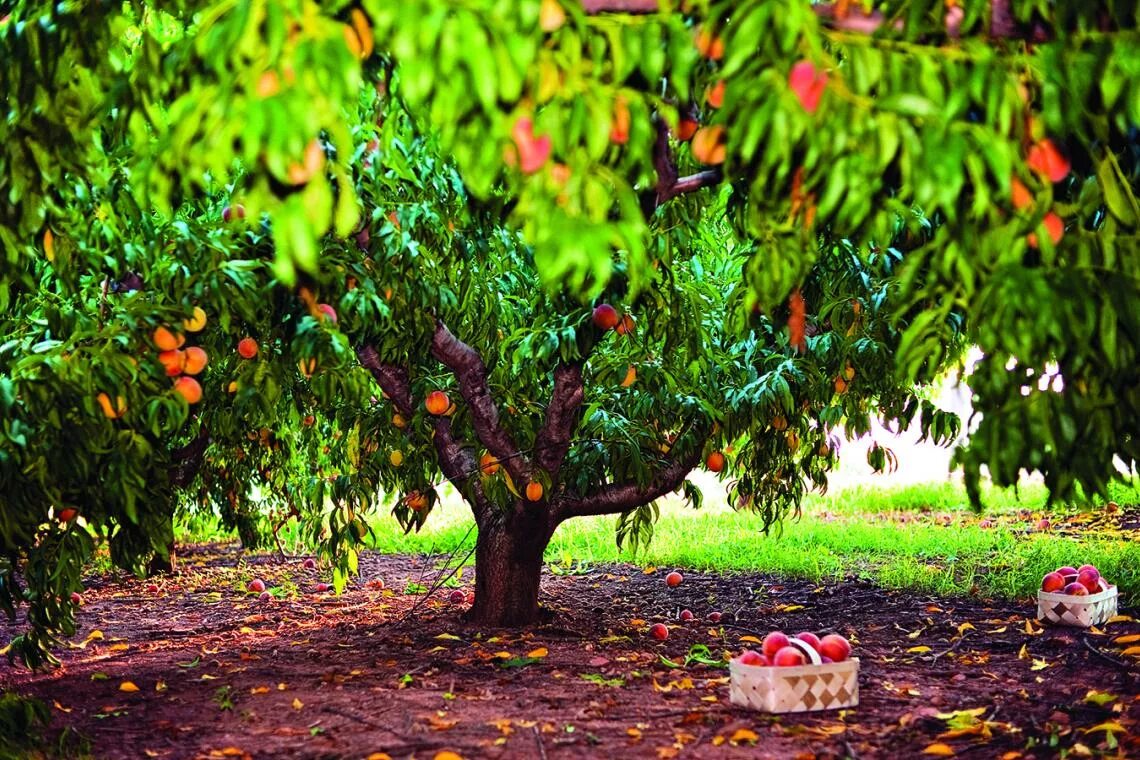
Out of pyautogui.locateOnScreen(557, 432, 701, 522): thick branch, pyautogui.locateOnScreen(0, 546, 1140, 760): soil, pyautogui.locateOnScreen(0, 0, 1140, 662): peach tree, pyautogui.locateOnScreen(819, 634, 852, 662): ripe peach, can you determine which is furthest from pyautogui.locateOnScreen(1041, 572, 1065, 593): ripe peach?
pyautogui.locateOnScreen(819, 634, 852, 662): ripe peach

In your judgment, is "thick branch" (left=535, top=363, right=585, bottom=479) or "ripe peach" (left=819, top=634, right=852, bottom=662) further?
"thick branch" (left=535, top=363, right=585, bottom=479)

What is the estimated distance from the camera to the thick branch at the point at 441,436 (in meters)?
5.78

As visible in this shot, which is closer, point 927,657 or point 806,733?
point 806,733

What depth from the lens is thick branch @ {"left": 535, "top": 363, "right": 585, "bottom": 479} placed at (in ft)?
18.5

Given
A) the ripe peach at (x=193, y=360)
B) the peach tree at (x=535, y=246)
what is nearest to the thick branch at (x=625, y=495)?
the peach tree at (x=535, y=246)

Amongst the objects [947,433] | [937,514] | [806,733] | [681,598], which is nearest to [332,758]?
[806,733]

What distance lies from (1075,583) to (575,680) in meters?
2.84

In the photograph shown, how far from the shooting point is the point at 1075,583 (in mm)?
6273

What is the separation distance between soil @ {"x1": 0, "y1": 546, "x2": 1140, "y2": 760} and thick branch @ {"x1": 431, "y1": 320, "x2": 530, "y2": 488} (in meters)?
0.97

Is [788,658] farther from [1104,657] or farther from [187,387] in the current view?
[187,387]

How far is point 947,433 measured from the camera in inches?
238

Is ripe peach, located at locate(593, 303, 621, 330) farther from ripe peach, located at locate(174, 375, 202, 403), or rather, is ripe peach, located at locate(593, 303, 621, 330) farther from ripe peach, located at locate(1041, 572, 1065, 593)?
ripe peach, located at locate(1041, 572, 1065, 593)

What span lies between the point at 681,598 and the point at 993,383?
570cm

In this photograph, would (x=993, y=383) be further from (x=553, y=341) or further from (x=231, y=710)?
(x=231, y=710)
